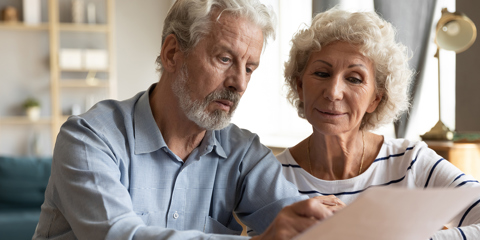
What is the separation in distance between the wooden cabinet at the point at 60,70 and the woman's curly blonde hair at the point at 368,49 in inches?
194

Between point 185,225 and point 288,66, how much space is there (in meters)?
0.76

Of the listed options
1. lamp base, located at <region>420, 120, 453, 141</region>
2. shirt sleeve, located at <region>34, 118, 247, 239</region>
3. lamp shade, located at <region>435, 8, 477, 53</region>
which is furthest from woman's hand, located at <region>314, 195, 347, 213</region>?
lamp shade, located at <region>435, 8, 477, 53</region>

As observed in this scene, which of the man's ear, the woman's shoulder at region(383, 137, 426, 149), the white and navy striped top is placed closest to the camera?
the man's ear

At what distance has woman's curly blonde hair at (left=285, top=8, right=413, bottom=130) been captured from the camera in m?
1.69

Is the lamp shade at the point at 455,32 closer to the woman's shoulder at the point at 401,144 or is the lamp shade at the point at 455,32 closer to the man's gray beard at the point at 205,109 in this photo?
the woman's shoulder at the point at 401,144

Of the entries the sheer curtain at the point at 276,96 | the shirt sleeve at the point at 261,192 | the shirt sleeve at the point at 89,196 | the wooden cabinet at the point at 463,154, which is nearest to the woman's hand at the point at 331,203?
the shirt sleeve at the point at 261,192

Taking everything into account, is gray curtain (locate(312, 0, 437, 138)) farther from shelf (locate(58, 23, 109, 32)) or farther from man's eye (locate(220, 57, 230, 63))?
shelf (locate(58, 23, 109, 32))

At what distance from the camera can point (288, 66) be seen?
1883 mm

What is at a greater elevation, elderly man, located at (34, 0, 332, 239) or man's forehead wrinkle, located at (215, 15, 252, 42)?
man's forehead wrinkle, located at (215, 15, 252, 42)

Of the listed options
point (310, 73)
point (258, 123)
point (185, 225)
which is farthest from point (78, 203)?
point (258, 123)

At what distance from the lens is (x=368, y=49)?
168 centimetres

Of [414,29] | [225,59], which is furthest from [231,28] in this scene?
[414,29]

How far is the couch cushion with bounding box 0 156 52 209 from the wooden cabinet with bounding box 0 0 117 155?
2.54m

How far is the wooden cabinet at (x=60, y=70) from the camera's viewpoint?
627 centimetres
